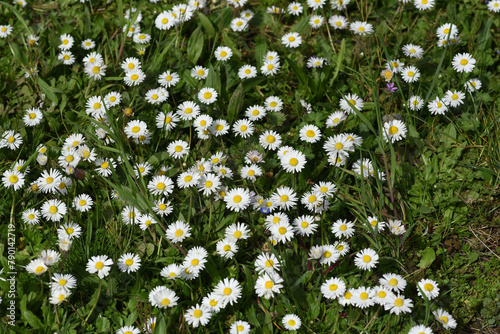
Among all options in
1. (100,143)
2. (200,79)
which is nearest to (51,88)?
(100,143)

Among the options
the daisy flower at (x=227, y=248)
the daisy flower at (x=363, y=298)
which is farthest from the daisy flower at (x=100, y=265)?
the daisy flower at (x=363, y=298)

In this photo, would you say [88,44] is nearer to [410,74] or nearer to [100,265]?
[100,265]

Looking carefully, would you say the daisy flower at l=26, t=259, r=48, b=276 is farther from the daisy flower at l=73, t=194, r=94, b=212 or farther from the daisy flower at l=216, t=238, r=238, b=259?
the daisy flower at l=216, t=238, r=238, b=259

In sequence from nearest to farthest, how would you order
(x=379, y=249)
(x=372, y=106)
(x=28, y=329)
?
(x=28, y=329), (x=379, y=249), (x=372, y=106)

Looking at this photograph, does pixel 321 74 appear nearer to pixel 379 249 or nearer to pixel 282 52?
pixel 282 52

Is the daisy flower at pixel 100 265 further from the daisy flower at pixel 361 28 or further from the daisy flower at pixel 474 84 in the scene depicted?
the daisy flower at pixel 474 84

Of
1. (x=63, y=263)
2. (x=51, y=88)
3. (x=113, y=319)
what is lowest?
(x=113, y=319)

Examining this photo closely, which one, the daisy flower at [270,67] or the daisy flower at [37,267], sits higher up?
the daisy flower at [270,67]
